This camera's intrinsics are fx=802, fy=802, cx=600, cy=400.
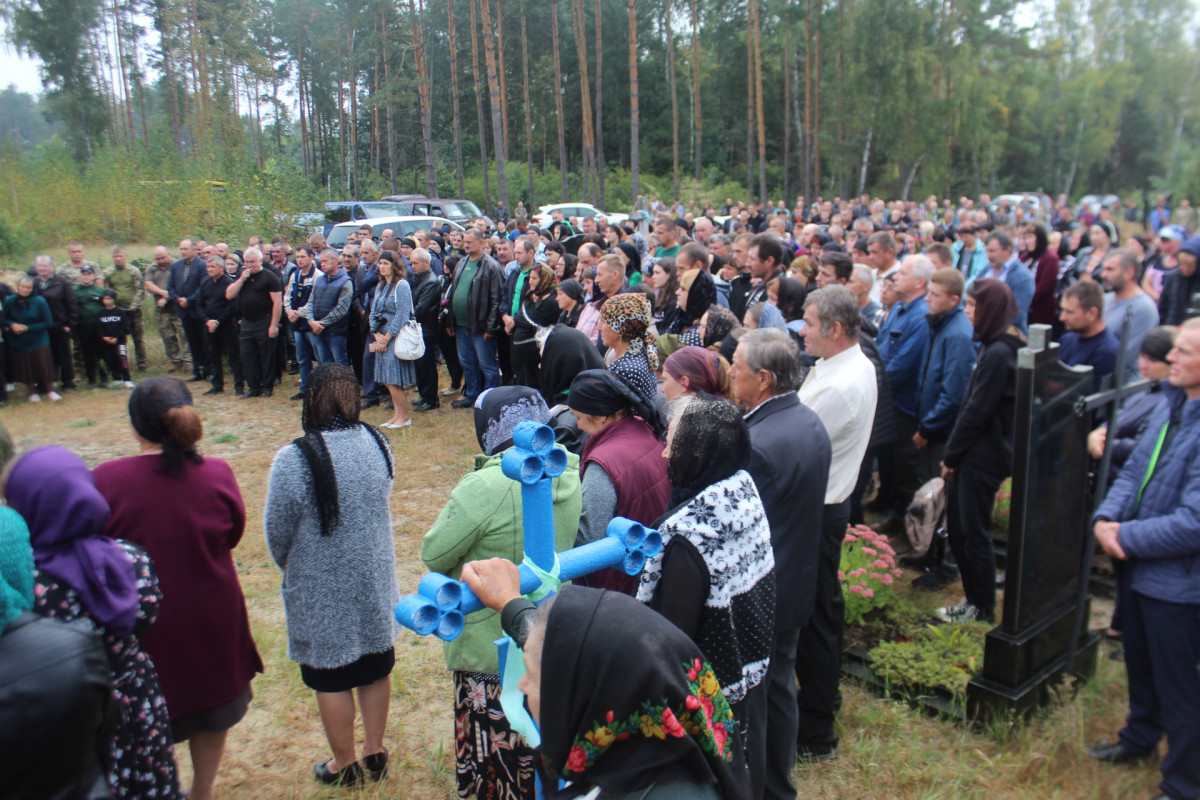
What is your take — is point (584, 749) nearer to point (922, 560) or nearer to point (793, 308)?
point (922, 560)

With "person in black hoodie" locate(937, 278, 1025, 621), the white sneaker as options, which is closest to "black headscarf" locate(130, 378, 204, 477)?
"person in black hoodie" locate(937, 278, 1025, 621)

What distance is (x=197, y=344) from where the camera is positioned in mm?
11039

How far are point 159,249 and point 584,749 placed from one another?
11.8 metres

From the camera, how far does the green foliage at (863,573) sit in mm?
4121

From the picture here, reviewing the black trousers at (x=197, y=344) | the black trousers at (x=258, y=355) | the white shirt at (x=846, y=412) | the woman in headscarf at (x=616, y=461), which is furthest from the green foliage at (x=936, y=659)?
the black trousers at (x=197, y=344)

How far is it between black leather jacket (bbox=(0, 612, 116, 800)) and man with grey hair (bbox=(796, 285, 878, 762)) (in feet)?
7.90

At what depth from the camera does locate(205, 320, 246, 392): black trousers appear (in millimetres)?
10367

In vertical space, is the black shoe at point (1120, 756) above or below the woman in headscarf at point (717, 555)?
below

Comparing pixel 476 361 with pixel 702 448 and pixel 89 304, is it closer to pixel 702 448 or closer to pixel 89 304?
pixel 89 304

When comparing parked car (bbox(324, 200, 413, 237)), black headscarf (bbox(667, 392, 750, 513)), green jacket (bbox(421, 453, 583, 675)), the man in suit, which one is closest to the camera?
black headscarf (bbox(667, 392, 750, 513))

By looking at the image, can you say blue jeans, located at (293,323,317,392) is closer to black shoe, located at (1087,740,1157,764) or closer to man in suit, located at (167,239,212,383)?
man in suit, located at (167,239,212,383)

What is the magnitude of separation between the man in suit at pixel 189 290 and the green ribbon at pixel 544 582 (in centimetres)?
1023

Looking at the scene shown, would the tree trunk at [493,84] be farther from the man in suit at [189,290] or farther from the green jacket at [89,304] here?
the green jacket at [89,304]

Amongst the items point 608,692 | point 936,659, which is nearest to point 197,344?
point 936,659
